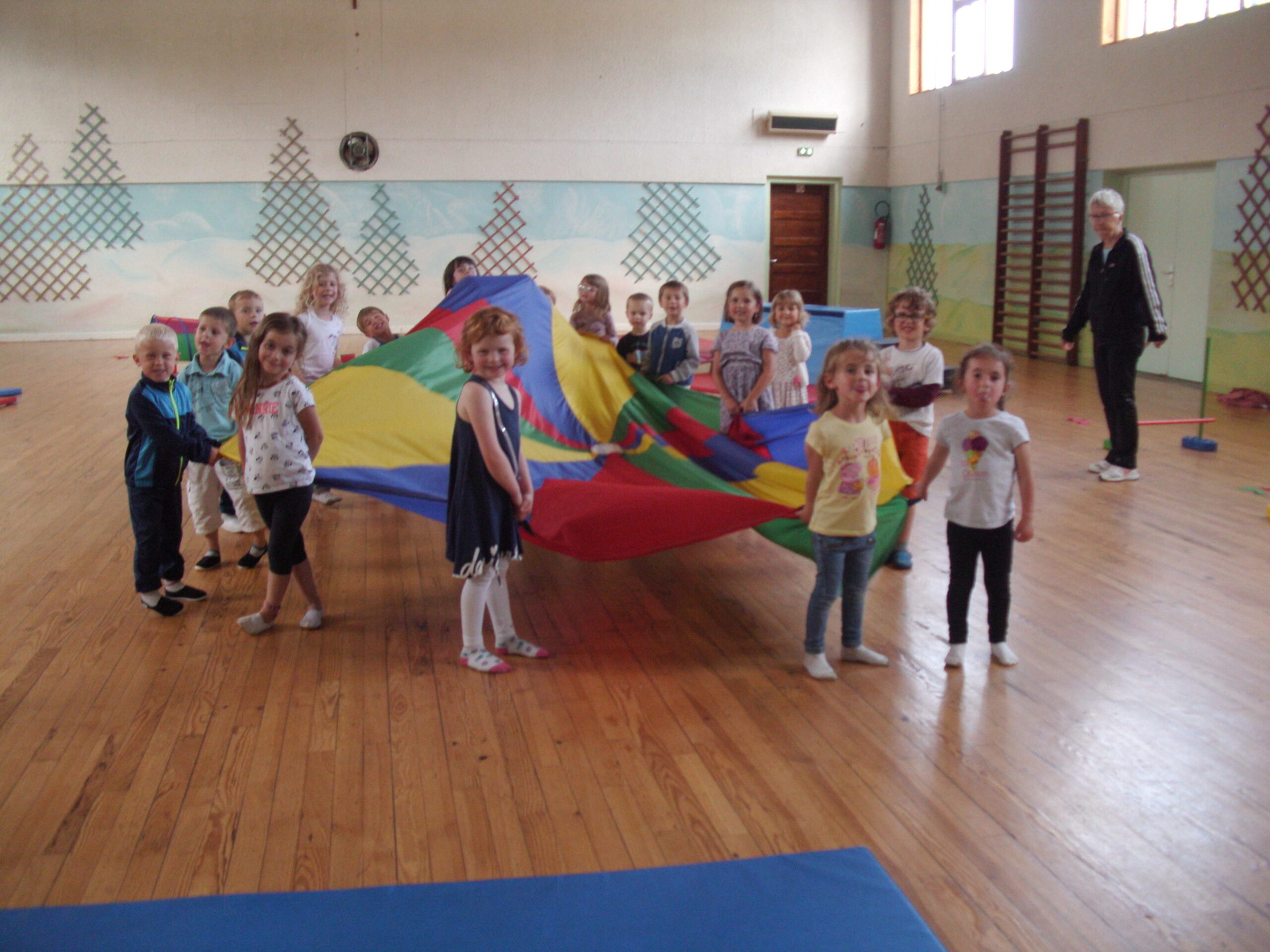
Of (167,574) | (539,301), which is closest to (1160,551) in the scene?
(539,301)

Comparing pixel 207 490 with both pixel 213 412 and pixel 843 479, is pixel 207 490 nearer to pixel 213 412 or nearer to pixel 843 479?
pixel 213 412

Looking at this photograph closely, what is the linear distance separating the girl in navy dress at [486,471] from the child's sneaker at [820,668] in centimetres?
72

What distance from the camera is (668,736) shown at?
2172 millimetres

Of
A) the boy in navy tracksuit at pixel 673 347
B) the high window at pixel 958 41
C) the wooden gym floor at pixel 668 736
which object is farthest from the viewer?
the high window at pixel 958 41

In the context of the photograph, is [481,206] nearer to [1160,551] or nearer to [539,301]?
[539,301]

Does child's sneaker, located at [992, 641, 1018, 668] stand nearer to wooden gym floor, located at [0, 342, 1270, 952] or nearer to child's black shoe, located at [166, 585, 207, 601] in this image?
wooden gym floor, located at [0, 342, 1270, 952]

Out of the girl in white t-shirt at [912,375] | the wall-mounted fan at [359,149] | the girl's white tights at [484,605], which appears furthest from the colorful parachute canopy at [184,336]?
the girl in white t-shirt at [912,375]

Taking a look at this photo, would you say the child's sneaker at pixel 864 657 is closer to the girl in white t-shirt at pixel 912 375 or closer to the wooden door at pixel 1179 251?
the girl in white t-shirt at pixel 912 375

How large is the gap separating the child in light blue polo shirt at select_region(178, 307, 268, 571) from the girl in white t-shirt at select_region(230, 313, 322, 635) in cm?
46

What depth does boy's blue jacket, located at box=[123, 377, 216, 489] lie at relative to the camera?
8.83ft

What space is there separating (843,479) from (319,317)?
7.47 ft

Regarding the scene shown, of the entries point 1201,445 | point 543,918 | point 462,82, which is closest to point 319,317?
point 543,918

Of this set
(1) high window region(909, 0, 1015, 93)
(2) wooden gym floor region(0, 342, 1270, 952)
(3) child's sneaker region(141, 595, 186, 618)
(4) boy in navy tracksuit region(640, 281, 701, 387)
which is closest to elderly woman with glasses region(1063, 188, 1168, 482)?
(2) wooden gym floor region(0, 342, 1270, 952)

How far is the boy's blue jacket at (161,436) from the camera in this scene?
269 centimetres
